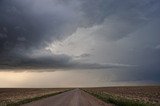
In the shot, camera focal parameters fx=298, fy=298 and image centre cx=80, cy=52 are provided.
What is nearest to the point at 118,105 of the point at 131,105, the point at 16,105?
the point at 131,105

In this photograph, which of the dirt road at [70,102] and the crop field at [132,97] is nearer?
the dirt road at [70,102]

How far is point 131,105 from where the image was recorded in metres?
30.7

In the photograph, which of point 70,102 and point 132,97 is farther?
point 132,97

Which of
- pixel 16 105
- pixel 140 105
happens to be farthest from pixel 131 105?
pixel 16 105

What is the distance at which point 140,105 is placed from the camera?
30.1 m

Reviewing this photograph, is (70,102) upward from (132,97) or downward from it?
downward

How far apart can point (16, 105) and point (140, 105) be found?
47.5 feet

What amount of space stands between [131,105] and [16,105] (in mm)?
13524

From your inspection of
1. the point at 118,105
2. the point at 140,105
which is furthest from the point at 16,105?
the point at 140,105

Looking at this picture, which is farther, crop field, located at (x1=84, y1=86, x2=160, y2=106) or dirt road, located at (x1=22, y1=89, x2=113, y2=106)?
crop field, located at (x1=84, y1=86, x2=160, y2=106)

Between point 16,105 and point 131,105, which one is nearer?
point 131,105

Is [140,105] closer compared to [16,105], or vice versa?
[140,105]

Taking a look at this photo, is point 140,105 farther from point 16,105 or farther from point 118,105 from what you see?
point 16,105

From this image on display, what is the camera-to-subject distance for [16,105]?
35.0 meters
